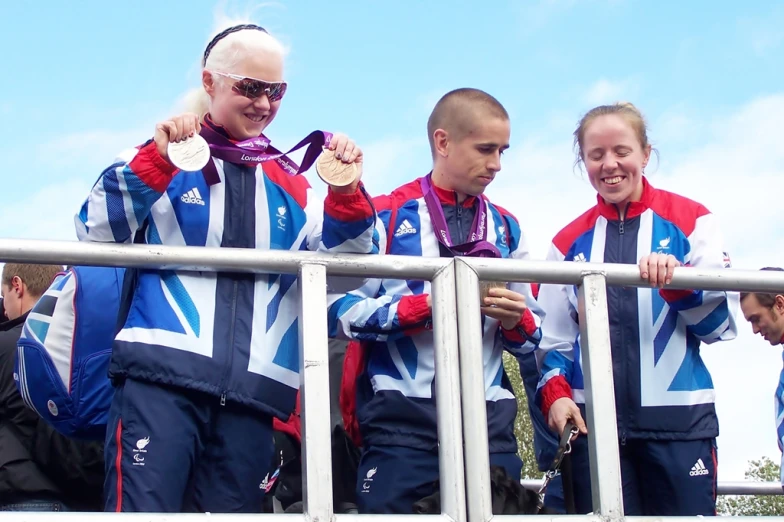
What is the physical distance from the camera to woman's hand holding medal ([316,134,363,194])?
3.27m

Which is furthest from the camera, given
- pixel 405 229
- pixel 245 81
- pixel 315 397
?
pixel 405 229

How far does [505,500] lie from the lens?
3.34m

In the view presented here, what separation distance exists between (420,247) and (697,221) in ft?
3.49

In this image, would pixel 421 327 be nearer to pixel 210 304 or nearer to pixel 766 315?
pixel 210 304

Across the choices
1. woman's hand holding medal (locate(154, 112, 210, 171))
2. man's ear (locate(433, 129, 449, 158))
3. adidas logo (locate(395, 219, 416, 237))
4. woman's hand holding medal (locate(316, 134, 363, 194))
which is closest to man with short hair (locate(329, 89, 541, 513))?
adidas logo (locate(395, 219, 416, 237))

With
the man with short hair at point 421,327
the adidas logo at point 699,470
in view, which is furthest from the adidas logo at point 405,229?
the adidas logo at point 699,470

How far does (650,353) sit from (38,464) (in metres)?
2.28

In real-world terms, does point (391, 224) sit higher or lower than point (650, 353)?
higher

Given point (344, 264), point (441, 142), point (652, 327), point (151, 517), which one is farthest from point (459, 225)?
point (151, 517)

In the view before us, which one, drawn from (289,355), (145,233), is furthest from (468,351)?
(145,233)

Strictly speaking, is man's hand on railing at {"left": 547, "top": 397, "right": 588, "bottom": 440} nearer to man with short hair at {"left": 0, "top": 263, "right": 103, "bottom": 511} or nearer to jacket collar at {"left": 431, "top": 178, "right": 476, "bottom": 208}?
jacket collar at {"left": 431, "top": 178, "right": 476, "bottom": 208}

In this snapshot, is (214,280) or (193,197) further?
(193,197)

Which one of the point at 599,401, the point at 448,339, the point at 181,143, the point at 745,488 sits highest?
the point at 181,143

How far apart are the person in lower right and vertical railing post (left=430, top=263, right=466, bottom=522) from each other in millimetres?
842
